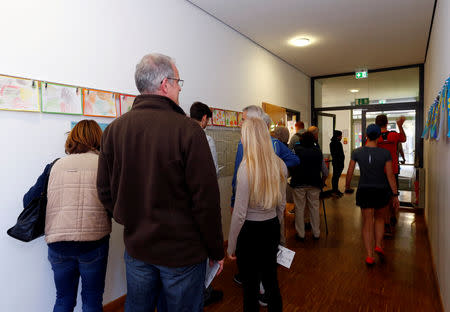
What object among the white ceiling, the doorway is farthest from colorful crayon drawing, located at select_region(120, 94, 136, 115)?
the doorway

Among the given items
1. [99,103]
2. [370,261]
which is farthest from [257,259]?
[370,261]

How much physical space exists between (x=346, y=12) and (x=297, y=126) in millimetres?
1805

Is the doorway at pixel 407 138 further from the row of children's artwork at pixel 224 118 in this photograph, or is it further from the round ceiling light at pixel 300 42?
the row of children's artwork at pixel 224 118

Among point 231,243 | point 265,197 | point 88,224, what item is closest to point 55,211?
point 88,224

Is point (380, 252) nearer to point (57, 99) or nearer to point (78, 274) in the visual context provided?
point (78, 274)

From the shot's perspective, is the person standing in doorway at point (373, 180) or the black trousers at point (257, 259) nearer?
the black trousers at point (257, 259)

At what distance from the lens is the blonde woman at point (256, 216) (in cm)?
173

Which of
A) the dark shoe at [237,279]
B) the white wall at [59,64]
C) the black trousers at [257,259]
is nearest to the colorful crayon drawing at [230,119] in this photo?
the white wall at [59,64]

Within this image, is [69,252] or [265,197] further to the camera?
[265,197]

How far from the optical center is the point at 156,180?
1.12m

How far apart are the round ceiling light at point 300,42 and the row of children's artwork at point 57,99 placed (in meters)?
2.98

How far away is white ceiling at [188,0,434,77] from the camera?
3332mm

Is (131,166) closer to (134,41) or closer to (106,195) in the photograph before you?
(106,195)

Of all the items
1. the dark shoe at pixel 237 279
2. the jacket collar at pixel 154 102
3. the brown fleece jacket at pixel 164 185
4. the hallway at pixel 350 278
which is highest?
the jacket collar at pixel 154 102
